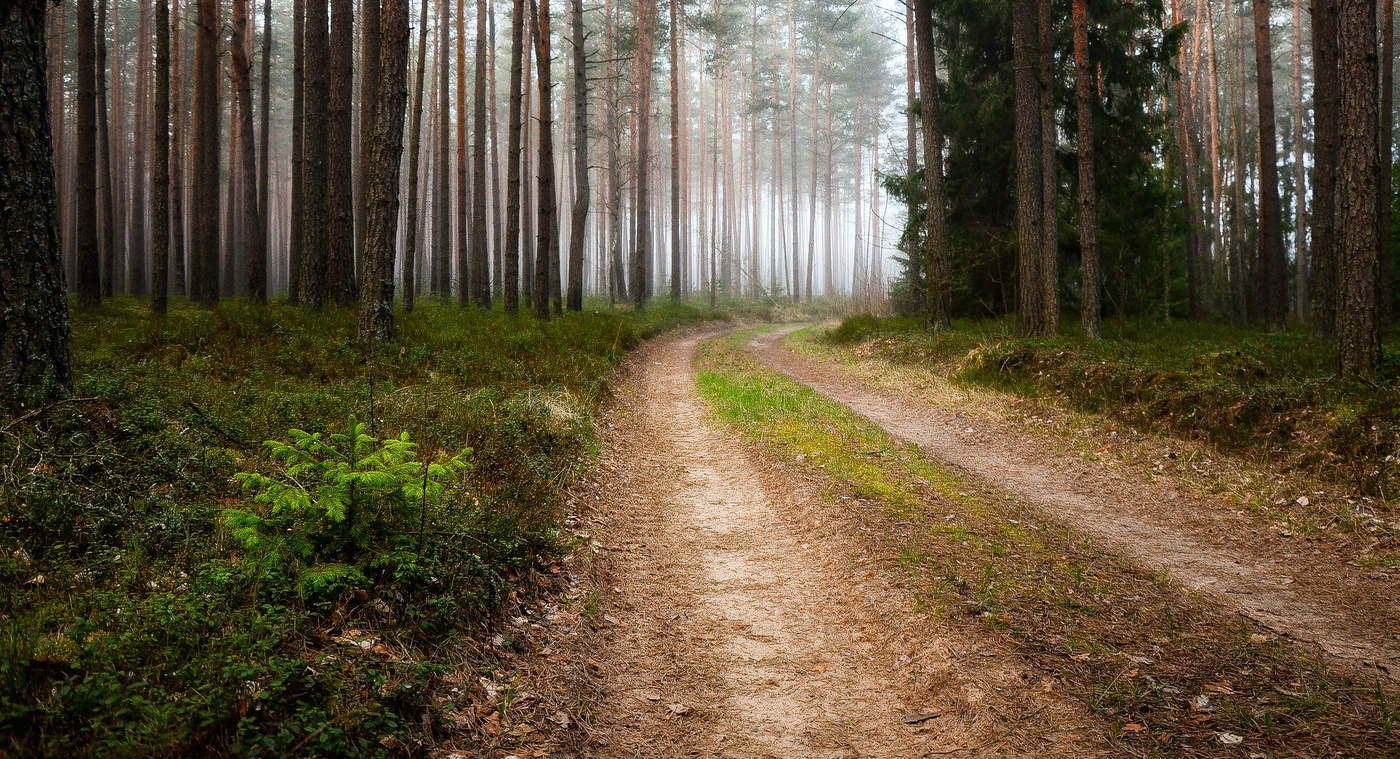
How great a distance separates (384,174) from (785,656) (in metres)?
9.46

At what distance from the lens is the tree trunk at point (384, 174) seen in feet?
34.0

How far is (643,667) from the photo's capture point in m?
4.12

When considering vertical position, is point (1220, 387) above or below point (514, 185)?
below

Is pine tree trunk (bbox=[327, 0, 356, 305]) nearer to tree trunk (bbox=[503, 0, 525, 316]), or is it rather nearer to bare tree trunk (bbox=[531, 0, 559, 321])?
tree trunk (bbox=[503, 0, 525, 316])

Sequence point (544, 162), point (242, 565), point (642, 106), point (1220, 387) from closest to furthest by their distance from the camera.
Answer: point (242, 565), point (1220, 387), point (544, 162), point (642, 106)

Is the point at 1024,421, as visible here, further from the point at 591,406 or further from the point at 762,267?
the point at 762,267

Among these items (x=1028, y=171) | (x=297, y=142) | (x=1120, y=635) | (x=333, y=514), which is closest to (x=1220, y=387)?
(x=1120, y=635)

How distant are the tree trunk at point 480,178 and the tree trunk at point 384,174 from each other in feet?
38.6

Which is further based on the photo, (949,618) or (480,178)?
(480,178)

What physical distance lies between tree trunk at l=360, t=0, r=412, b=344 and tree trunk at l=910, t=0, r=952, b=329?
1143 cm

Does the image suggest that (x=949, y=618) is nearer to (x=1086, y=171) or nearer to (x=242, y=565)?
(x=242, y=565)

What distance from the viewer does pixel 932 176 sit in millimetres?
16797

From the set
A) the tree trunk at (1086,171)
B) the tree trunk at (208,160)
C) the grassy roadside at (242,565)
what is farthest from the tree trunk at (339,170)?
the tree trunk at (1086,171)

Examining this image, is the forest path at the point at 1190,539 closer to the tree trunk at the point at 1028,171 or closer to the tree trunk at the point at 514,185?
the tree trunk at the point at 1028,171
